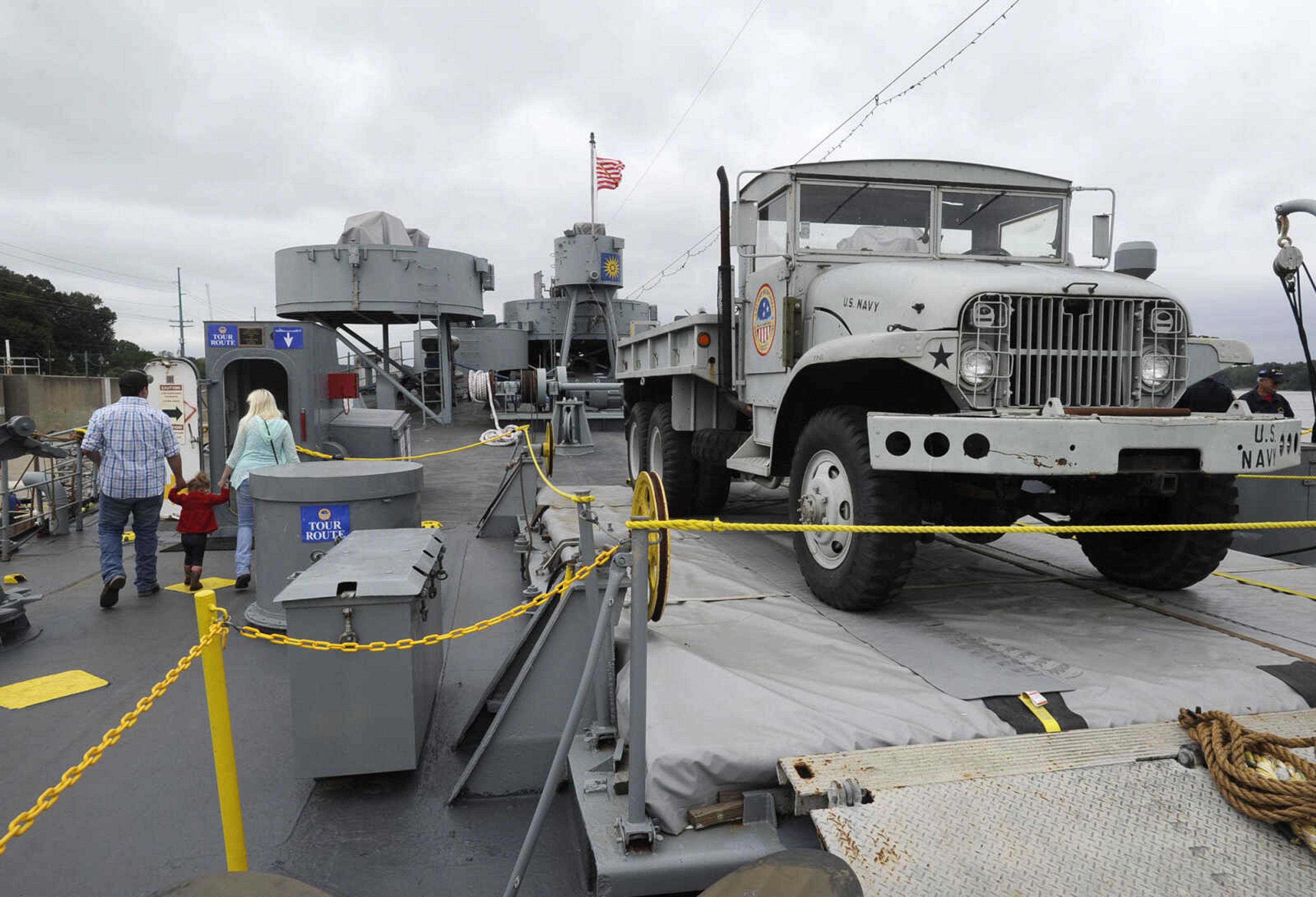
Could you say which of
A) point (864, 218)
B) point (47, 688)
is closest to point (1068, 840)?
point (864, 218)

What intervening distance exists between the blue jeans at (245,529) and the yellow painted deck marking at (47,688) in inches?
74.5

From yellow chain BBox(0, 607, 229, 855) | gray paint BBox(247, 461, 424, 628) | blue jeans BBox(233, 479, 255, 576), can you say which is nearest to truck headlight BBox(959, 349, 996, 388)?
yellow chain BBox(0, 607, 229, 855)

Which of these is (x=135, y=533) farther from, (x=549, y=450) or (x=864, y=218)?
(x=864, y=218)

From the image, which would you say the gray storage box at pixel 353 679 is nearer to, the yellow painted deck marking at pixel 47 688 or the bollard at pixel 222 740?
the bollard at pixel 222 740

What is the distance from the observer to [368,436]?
10336 millimetres

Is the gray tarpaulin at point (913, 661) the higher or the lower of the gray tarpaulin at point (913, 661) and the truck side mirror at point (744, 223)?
the lower

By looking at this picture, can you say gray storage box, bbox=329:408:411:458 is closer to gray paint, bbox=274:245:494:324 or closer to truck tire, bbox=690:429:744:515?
truck tire, bbox=690:429:744:515

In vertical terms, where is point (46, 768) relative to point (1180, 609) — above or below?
below

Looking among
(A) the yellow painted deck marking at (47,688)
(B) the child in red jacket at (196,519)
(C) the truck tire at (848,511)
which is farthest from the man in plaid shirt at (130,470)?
(C) the truck tire at (848,511)

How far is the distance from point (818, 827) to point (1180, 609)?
2.77 metres

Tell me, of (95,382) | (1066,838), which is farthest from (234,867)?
(95,382)

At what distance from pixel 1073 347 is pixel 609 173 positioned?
22576mm

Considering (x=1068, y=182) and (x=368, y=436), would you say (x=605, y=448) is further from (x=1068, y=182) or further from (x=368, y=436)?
(x=1068, y=182)

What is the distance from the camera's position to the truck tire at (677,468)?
23.3 feet
